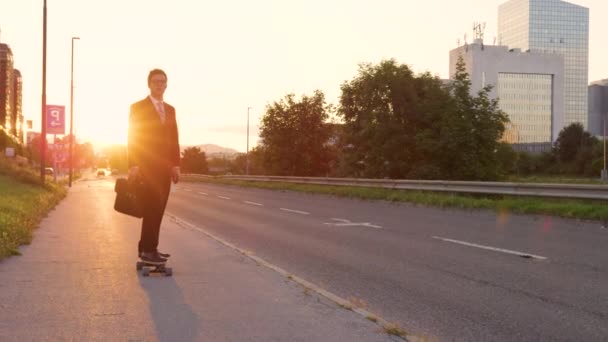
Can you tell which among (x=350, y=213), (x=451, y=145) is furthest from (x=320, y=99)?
(x=350, y=213)

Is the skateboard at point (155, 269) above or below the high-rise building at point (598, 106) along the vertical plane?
below

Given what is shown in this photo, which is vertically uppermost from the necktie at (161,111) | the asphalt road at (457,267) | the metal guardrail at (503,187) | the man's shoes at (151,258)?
the necktie at (161,111)

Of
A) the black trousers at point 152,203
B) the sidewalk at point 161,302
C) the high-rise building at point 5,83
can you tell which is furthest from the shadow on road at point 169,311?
the high-rise building at point 5,83

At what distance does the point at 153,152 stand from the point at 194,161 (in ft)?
357

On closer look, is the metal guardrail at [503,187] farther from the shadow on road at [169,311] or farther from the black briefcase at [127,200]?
the shadow on road at [169,311]

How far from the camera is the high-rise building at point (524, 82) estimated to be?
16800 centimetres

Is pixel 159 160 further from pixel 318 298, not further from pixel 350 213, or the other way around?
pixel 350 213

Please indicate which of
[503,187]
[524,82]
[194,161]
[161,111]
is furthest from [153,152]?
[524,82]

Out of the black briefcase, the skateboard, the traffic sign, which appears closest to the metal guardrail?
the skateboard

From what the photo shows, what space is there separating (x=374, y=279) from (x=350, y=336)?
9.58ft

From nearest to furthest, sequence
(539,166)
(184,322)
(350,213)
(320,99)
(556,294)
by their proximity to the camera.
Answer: (184,322) → (556,294) → (350,213) → (320,99) → (539,166)

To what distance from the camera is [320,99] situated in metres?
50.2

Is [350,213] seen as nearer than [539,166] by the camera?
Yes

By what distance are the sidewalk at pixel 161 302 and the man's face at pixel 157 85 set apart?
1985 millimetres
